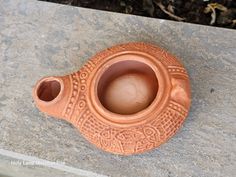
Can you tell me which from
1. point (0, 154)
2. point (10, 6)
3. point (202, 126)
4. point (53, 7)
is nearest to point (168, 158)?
point (202, 126)

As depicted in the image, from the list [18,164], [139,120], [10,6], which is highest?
[10,6]

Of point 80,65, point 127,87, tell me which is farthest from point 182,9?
point 127,87

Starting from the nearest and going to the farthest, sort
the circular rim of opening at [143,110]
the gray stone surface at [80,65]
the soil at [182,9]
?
the circular rim of opening at [143,110], the gray stone surface at [80,65], the soil at [182,9]

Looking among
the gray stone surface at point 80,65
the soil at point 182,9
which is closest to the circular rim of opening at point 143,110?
the gray stone surface at point 80,65

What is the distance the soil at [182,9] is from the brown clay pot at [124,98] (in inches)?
19.8

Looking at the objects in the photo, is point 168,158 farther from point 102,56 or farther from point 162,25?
point 162,25

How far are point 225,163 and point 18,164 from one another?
65 centimetres

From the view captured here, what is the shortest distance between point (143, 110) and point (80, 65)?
0.38 m

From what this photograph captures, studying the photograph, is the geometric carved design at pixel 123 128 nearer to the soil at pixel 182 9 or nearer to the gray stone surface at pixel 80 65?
the gray stone surface at pixel 80 65

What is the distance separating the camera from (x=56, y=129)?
1.38 m

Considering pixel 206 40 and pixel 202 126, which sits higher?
pixel 206 40

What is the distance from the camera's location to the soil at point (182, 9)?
1.74 meters

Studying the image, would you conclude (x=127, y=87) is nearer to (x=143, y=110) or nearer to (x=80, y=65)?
(x=143, y=110)

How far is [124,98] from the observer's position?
4.12 ft
